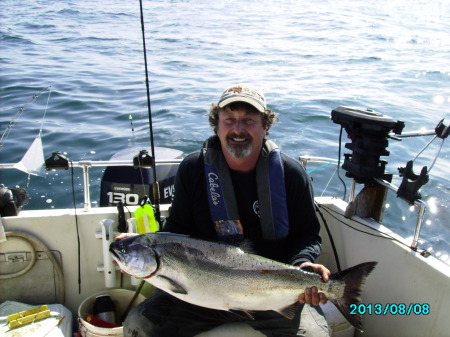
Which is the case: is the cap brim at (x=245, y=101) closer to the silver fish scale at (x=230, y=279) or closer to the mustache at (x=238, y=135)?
the mustache at (x=238, y=135)

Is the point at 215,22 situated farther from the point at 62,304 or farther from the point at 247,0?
the point at 62,304

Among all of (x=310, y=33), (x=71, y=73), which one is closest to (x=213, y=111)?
(x=71, y=73)

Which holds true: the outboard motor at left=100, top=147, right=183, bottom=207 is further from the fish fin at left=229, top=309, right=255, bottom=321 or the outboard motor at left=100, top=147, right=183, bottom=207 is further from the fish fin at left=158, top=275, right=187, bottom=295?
the fish fin at left=229, top=309, right=255, bottom=321

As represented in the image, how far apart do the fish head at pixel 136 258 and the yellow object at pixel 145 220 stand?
3.40ft

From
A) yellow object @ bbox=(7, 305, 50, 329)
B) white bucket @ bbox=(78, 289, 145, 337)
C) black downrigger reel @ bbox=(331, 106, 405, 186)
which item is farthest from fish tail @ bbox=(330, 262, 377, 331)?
yellow object @ bbox=(7, 305, 50, 329)

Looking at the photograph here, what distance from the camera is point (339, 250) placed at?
4336 millimetres

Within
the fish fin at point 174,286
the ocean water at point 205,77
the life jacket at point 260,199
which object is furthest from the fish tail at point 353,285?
the ocean water at point 205,77

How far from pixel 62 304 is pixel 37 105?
9.31 meters

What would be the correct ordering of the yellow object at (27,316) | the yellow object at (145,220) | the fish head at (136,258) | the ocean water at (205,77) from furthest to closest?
the ocean water at (205,77)
the yellow object at (145,220)
the yellow object at (27,316)
the fish head at (136,258)

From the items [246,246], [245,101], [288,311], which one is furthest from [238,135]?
[288,311]

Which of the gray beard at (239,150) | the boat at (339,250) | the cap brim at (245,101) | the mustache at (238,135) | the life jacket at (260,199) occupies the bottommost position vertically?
the boat at (339,250)

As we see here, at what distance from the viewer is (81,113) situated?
38.5 feet
